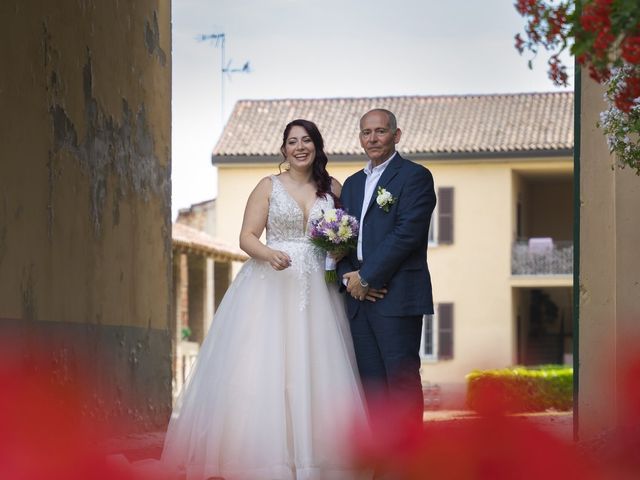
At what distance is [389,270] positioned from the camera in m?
6.52

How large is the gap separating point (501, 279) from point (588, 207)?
24.9 m

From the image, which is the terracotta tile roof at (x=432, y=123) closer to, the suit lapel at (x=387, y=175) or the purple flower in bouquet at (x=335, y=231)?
the suit lapel at (x=387, y=175)

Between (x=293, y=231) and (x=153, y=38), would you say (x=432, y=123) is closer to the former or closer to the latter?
(x=153, y=38)

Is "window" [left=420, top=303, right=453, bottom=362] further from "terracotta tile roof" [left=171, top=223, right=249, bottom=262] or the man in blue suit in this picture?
the man in blue suit

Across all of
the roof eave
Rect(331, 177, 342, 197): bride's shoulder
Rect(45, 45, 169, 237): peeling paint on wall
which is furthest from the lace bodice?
the roof eave

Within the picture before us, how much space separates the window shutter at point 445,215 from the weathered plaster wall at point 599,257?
24173mm

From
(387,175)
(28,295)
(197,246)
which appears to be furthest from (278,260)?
(197,246)

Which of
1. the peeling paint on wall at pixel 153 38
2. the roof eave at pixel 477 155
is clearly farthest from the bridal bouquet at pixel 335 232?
the roof eave at pixel 477 155

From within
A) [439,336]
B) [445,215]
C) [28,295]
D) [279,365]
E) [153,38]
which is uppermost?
[153,38]

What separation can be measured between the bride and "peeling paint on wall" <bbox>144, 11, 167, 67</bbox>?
3.83 m

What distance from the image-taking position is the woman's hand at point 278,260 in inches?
257

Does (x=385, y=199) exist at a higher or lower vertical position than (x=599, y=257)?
higher

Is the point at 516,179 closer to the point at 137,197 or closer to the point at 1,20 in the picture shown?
the point at 137,197

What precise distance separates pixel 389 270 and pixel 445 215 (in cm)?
2590
